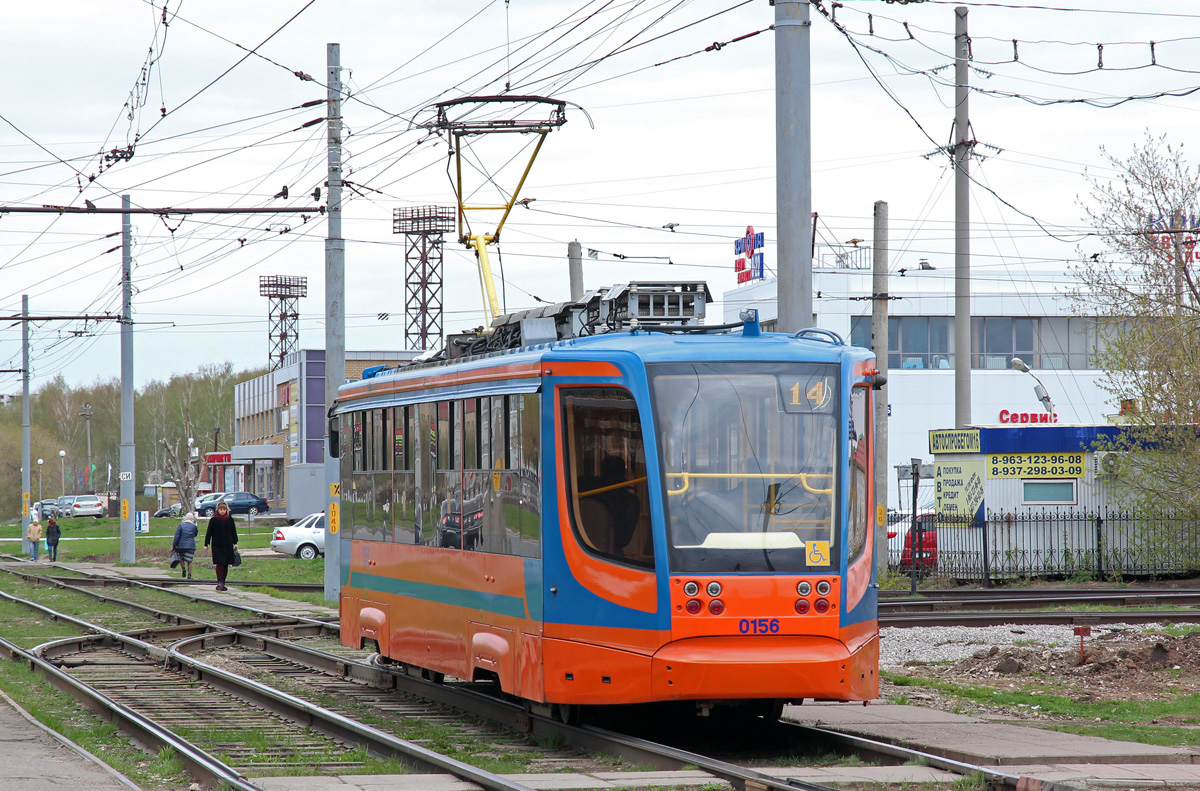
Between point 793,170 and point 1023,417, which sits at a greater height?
point 793,170

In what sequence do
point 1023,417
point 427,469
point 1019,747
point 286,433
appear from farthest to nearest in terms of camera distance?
point 286,433
point 1023,417
point 427,469
point 1019,747

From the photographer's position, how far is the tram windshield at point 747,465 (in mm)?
9398

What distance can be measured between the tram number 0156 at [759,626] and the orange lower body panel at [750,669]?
5cm

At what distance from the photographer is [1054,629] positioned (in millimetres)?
19344

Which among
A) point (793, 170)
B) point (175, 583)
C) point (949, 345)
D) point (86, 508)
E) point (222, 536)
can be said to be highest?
point (949, 345)

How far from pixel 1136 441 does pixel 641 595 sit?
22.5 metres

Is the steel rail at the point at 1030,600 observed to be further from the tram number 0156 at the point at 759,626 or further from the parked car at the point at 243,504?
the parked car at the point at 243,504

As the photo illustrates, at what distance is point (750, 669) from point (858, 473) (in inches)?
64.1

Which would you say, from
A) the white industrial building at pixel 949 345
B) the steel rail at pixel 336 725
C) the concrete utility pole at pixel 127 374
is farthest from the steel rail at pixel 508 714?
the white industrial building at pixel 949 345

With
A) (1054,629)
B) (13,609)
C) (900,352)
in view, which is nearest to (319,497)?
(900,352)

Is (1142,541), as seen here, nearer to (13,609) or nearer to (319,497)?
(13,609)

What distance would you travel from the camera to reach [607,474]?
976 centimetres

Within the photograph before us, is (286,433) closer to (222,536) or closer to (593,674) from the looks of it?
(222,536)

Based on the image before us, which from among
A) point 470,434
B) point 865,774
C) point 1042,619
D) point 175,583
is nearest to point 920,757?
point 865,774
